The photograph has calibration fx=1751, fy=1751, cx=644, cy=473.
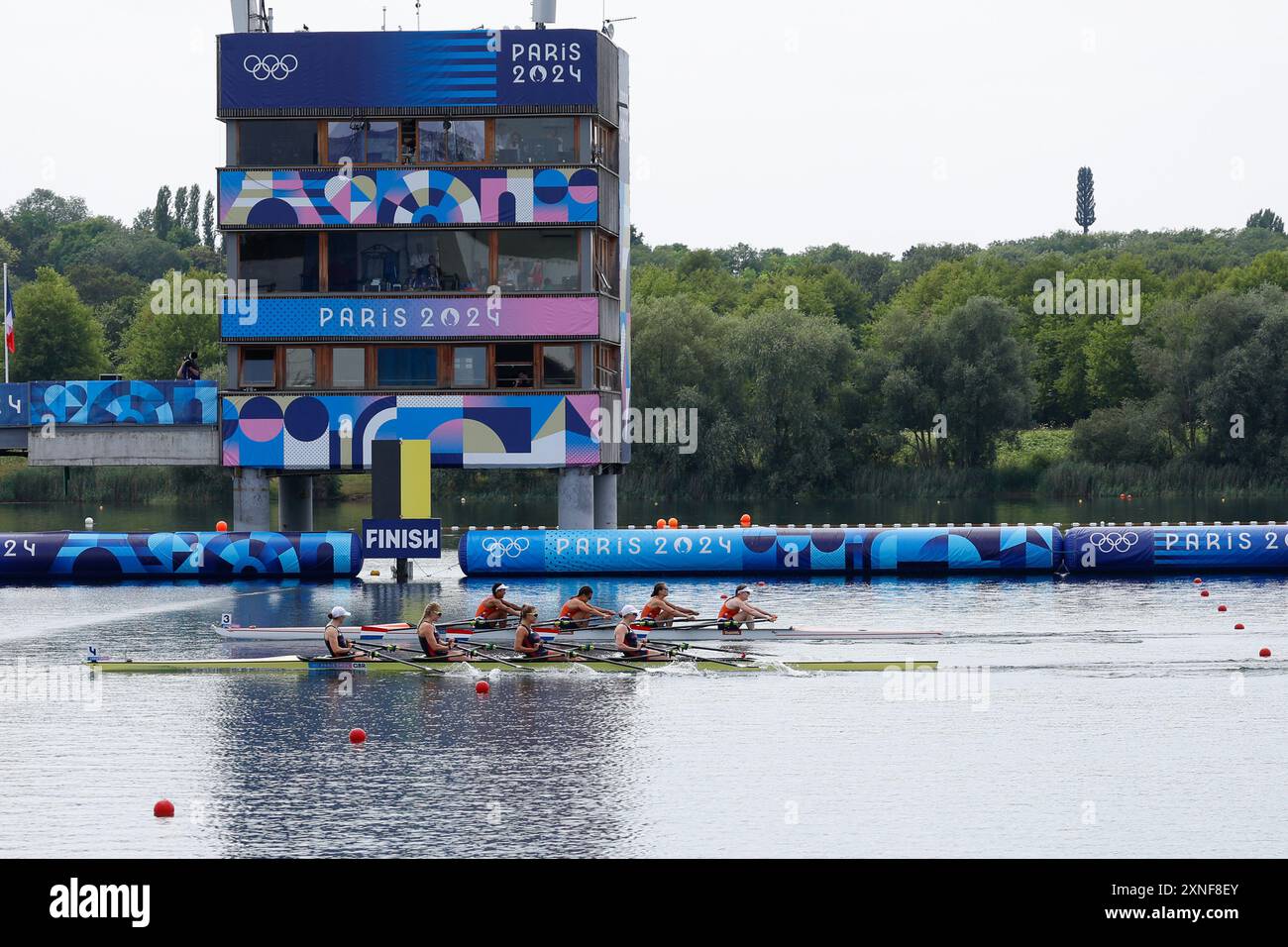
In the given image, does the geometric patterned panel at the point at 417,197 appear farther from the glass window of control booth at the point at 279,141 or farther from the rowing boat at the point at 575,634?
the rowing boat at the point at 575,634

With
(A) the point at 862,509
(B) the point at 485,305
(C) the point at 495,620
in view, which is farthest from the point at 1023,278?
(C) the point at 495,620

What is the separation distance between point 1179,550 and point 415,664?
31.5 meters

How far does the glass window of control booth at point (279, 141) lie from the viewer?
62656mm

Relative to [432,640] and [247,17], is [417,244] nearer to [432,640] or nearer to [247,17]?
[247,17]

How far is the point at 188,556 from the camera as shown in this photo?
60.7 meters

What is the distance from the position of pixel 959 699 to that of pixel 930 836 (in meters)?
10.7

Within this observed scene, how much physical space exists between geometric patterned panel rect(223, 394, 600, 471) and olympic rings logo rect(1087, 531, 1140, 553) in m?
17.7

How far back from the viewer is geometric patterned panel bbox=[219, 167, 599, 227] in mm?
62125

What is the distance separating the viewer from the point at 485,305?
62.4 m

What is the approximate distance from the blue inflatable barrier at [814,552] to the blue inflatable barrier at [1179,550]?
41.3 inches

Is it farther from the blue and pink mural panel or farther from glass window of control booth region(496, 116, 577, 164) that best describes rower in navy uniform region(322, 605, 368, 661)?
glass window of control booth region(496, 116, 577, 164)

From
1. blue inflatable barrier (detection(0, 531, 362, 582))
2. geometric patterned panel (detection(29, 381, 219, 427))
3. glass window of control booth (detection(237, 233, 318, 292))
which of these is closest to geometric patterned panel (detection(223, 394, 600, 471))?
geometric patterned panel (detection(29, 381, 219, 427))
